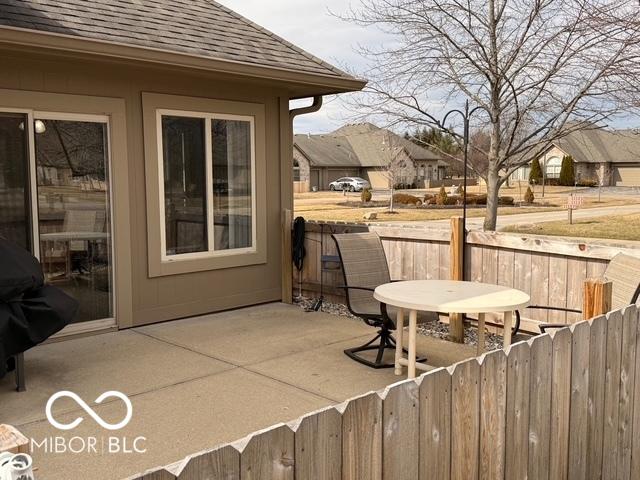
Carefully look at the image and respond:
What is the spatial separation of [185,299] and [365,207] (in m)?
32.6

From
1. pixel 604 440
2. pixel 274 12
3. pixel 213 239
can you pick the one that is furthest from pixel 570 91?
pixel 604 440

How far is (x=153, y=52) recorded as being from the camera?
617 cm

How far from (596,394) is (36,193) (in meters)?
5.15

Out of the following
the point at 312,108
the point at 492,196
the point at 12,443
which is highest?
the point at 312,108

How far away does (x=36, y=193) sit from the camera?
242 inches

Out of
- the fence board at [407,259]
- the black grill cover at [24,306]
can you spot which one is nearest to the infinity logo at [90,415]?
the black grill cover at [24,306]

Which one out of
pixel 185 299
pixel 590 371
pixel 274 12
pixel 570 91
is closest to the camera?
pixel 590 371

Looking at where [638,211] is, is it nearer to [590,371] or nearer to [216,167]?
[216,167]

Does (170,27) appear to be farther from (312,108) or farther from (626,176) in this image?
(626,176)

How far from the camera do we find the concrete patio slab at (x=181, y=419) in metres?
3.71

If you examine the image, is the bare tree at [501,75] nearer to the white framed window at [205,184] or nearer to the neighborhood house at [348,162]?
the white framed window at [205,184]

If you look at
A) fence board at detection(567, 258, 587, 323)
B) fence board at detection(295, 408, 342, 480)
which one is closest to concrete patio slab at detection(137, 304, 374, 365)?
fence board at detection(567, 258, 587, 323)

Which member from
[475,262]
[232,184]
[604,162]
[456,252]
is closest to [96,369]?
[232,184]

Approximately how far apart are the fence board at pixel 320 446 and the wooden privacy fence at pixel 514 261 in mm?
4290
